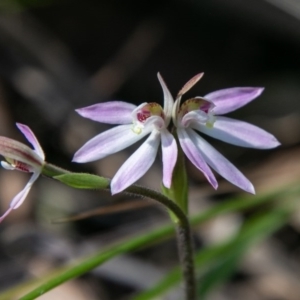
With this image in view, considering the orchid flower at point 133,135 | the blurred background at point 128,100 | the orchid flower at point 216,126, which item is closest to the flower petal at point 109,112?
the orchid flower at point 133,135

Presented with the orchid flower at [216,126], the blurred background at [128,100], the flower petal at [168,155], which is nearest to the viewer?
the flower petal at [168,155]

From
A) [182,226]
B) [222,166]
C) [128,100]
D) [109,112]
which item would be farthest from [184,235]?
[128,100]

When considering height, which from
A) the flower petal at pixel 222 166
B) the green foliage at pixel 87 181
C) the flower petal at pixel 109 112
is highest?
the flower petal at pixel 222 166

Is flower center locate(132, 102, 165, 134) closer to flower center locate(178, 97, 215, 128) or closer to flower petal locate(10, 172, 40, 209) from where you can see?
flower center locate(178, 97, 215, 128)

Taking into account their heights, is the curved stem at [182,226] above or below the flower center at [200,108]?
below

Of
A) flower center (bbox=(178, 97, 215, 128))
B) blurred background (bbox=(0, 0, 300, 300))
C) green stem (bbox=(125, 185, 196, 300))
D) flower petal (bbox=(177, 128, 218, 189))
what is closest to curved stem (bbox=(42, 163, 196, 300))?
green stem (bbox=(125, 185, 196, 300))

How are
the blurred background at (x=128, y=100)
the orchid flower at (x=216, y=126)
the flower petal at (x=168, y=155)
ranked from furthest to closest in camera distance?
the blurred background at (x=128, y=100) < the orchid flower at (x=216, y=126) < the flower petal at (x=168, y=155)

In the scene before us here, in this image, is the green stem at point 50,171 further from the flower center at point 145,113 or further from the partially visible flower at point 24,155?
the flower center at point 145,113

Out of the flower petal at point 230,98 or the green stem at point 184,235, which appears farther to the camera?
the flower petal at point 230,98

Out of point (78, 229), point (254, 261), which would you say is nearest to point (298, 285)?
point (254, 261)
